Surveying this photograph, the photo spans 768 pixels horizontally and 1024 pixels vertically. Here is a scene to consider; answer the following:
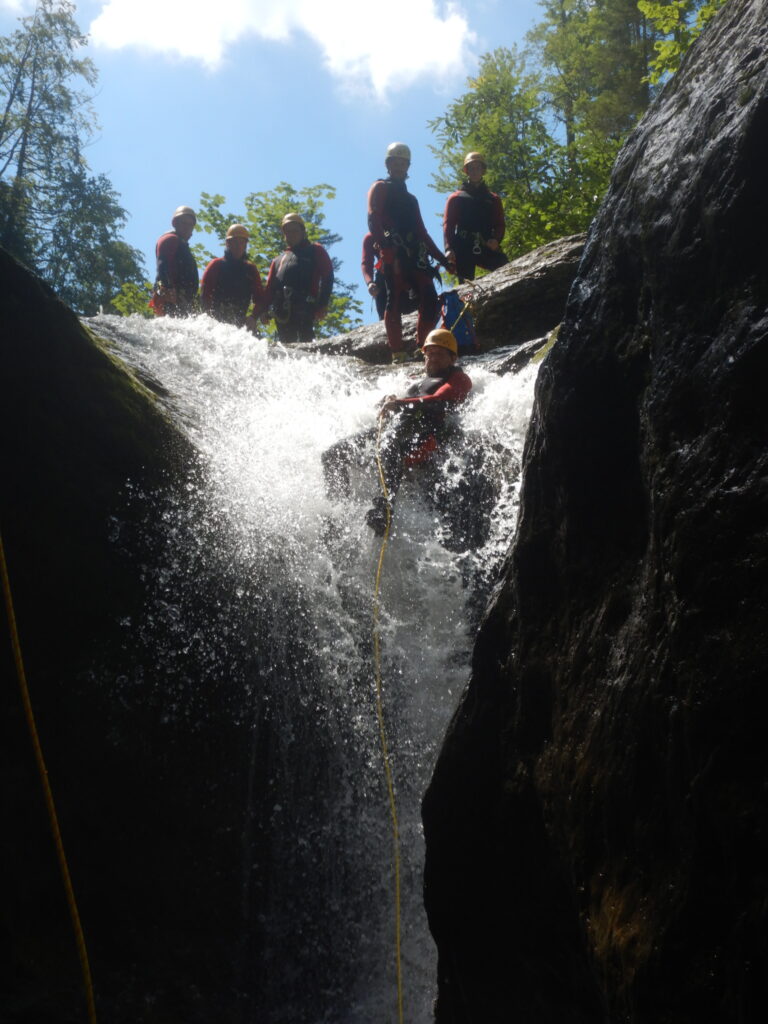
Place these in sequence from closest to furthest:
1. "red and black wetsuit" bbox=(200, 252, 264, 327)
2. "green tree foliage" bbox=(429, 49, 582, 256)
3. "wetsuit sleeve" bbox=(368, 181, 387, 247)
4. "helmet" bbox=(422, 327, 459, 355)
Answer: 1. "helmet" bbox=(422, 327, 459, 355)
2. "wetsuit sleeve" bbox=(368, 181, 387, 247)
3. "red and black wetsuit" bbox=(200, 252, 264, 327)
4. "green tree foliage" bbox=(429, 49, 582, 256)

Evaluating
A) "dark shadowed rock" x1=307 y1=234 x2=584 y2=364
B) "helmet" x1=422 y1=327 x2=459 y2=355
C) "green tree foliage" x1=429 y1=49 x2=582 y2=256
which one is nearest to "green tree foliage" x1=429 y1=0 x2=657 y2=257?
"green tree foliage" x1=429 y1=49 x2=582 y2=256

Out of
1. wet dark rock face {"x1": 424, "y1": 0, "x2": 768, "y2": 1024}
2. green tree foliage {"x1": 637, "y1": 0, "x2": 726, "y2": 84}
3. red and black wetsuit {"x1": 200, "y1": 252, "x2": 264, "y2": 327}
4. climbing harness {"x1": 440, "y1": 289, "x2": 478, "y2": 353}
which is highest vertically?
green tree foliage {"x1": 637, "y1": 0, "x2": 726, "y2": 84}

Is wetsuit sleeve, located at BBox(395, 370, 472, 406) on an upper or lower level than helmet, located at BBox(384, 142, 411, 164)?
lower

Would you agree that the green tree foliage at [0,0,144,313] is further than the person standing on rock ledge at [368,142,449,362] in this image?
Yes

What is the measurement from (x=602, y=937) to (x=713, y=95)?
113 inches

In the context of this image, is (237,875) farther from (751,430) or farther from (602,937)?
(751,430)

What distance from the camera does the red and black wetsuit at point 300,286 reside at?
10.9 m

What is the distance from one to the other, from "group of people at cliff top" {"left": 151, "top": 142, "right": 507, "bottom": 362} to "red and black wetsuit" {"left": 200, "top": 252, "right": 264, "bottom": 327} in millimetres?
13

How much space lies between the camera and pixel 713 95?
9.93 ft

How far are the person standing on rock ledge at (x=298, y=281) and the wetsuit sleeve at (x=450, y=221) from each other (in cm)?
151

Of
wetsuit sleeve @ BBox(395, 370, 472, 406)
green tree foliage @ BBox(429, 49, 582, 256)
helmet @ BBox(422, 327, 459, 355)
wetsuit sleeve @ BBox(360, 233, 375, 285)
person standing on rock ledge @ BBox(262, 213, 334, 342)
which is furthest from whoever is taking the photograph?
green tree foliage @ BBox(429, 49, 582, 256)

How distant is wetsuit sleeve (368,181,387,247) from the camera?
9.21m

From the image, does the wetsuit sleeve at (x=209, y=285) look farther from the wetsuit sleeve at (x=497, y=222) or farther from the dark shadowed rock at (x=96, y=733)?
the dark shadowed rock at (x=96, y=733)

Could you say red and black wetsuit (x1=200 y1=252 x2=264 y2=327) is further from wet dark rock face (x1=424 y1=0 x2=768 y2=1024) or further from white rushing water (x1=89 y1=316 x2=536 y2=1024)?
wet dark rock face (x1=424 y1=0 x2=768 y2=1024)
